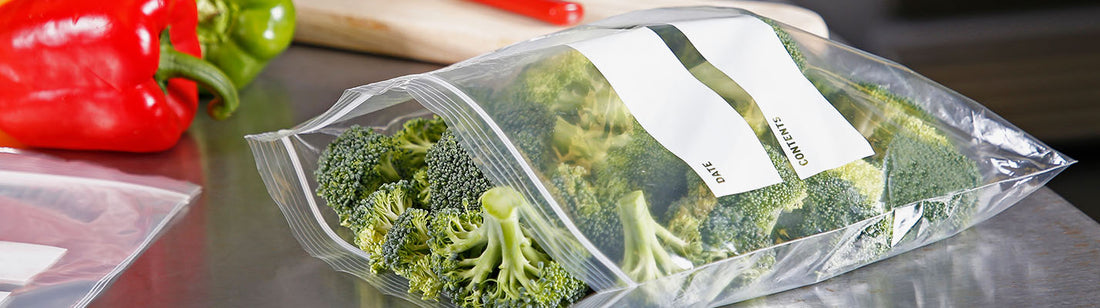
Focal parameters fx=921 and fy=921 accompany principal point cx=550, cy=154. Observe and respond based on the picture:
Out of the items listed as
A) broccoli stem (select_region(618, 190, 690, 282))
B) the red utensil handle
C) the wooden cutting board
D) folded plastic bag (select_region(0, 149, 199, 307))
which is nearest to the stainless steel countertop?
folded plastic bag (select_region(0, 149, 199, 307))

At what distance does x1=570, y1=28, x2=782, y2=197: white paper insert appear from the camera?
797 millimetres

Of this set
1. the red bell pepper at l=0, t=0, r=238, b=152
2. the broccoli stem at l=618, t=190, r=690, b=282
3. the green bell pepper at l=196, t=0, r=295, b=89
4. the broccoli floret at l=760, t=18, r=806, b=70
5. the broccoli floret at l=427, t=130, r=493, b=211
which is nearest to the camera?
the broccoli stem at l=618, t=190, r=690, b=282

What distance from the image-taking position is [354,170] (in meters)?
0.97

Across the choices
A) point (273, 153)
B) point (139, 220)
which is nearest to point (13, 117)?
point (139, 220)

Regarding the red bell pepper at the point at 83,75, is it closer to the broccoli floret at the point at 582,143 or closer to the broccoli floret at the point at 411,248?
the broccoli floret at the point at 411,248

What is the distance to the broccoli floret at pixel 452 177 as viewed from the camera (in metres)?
0.84

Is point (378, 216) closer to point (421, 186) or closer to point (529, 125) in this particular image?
point (421, 186)

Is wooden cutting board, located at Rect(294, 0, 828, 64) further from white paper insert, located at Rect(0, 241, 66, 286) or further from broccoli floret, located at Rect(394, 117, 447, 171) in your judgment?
white paper insert, located at Rect(0, 241, 66, 286)

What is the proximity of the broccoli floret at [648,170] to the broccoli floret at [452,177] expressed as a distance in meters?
0.11

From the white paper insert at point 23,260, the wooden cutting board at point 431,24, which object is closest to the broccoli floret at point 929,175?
the wooden cutting board at point 431,24

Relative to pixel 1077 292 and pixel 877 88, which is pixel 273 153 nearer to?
pixel 877 88

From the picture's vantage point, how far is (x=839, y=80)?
38.2 inches

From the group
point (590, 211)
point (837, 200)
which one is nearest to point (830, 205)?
point (837, 200)

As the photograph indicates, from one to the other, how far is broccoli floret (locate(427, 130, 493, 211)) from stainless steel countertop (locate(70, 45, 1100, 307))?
0.11 metres
